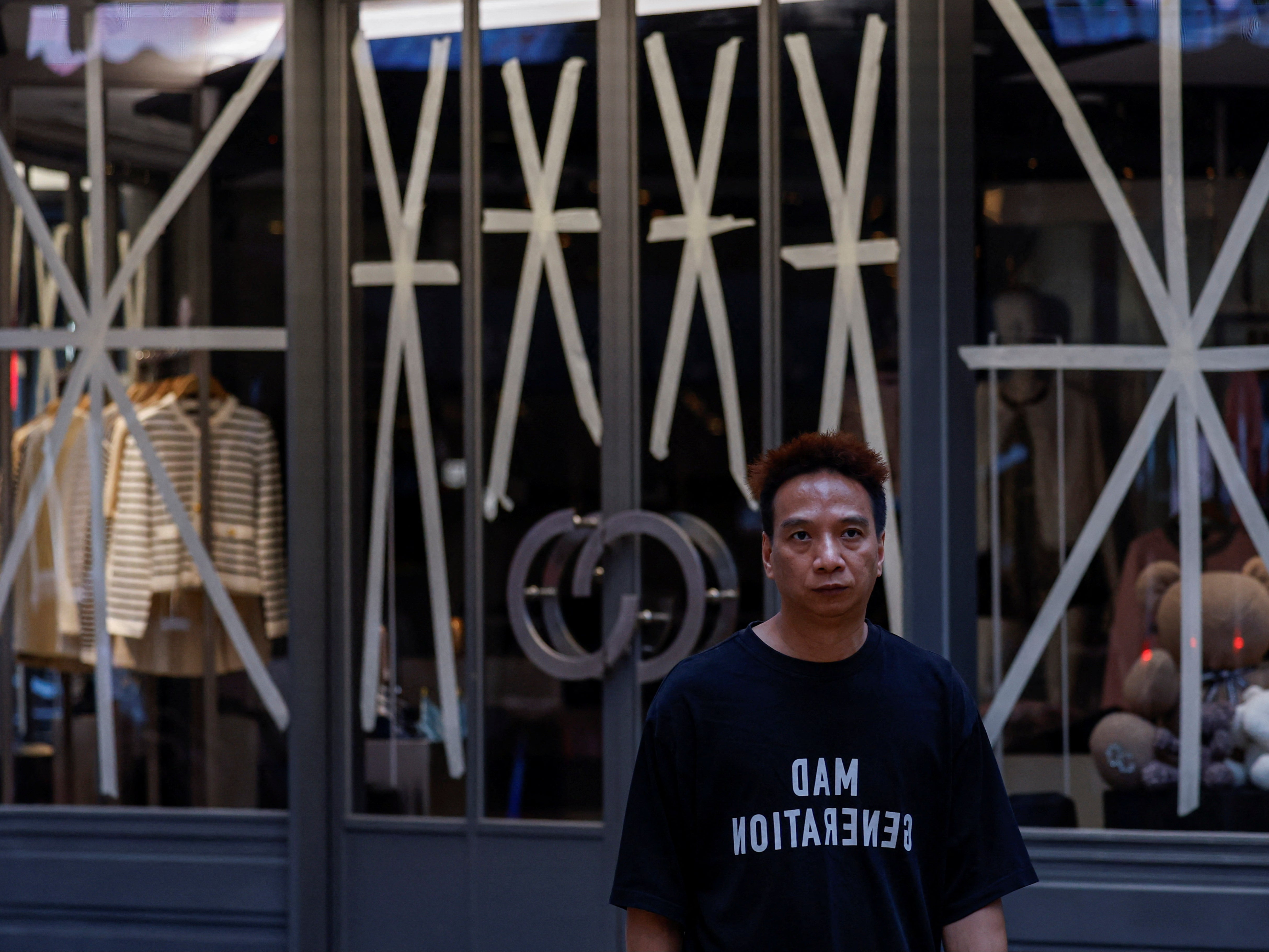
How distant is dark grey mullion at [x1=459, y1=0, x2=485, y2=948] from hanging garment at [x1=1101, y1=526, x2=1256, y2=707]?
6.42 ft

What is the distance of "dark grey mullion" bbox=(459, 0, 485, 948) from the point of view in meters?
4.57

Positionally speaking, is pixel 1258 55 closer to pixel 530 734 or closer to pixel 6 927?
pixel 530 734

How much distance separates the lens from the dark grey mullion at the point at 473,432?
4.57 m

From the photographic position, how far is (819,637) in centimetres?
223

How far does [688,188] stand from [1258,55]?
1.74 meters

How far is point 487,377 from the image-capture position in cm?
460

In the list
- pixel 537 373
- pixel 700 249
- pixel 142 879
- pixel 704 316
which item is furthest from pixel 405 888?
pixel 700 249

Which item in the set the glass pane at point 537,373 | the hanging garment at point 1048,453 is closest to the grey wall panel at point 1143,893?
the hanging garment at point 1048,453

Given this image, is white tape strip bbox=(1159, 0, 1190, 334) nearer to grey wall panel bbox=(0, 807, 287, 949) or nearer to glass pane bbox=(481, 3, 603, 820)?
glass pane bbox=(481, 3, 603, 820)

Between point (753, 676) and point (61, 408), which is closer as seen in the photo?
point (753, 676)

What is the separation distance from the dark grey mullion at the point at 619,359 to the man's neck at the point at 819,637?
2225 mm

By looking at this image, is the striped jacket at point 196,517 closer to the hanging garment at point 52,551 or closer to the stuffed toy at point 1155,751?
the hanging garment at point 52,551

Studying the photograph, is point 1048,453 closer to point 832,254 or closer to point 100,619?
point 832,254

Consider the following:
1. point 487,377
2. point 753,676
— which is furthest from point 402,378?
point 753,676
